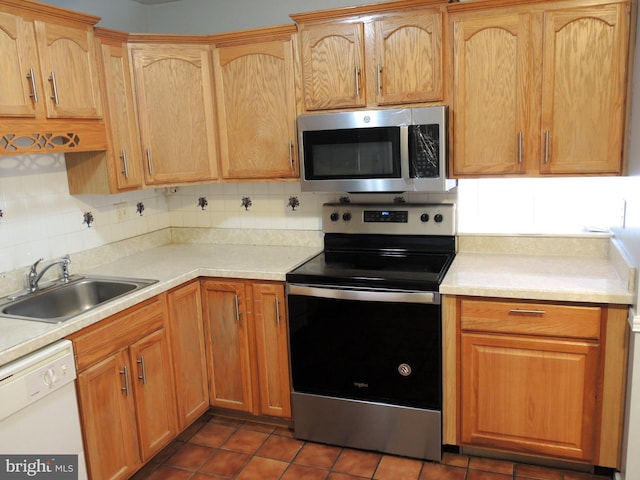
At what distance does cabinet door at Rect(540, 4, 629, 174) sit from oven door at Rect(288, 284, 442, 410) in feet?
2.96

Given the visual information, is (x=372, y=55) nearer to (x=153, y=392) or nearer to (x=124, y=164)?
(x=124, y=164)

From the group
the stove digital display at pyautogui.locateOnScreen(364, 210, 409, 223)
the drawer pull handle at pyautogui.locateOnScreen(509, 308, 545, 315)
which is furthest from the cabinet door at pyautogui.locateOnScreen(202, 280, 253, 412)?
the drawer pull handle at pyautogui.locateOnScreen(509, 308, 545, 315)

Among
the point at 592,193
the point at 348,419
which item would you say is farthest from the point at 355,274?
the point at 592,193

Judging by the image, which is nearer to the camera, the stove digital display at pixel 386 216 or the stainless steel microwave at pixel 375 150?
the stainless steel microwave at pixel 375 150

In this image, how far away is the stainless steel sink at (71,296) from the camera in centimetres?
243

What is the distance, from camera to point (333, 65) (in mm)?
2713

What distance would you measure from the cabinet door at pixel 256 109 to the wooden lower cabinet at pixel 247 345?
649 mm

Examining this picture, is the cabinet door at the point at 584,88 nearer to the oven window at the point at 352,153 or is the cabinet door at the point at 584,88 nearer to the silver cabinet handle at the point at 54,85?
the oven window at the point at 352,153

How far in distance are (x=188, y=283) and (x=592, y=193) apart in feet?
6.85

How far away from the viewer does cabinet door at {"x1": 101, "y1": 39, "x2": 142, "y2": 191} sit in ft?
8.68

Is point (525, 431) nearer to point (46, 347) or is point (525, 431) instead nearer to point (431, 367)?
point (431, 367)

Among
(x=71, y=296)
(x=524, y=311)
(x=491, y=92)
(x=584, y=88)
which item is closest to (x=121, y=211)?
(x=71, y=296)

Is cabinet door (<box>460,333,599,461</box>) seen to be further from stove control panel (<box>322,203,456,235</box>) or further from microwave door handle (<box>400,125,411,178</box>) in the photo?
microwave door handle (<box>400,125,411,178</box>)

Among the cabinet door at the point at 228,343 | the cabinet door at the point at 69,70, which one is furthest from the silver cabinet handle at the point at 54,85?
the cabinet door at the point at 228,343
